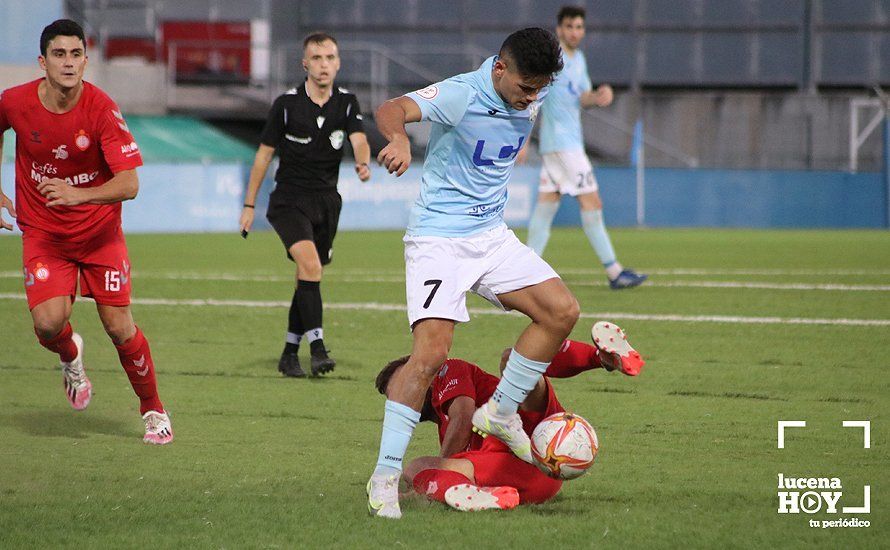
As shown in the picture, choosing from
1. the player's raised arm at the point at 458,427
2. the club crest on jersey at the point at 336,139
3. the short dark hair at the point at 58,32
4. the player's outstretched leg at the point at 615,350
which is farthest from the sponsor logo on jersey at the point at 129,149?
the club crest on jersey at the point at 336,139

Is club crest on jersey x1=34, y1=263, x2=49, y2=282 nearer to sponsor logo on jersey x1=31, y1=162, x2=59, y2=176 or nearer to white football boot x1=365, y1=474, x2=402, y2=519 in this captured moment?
sponsor logo on jersey x1=31, y1=162, x2=59, y2=176

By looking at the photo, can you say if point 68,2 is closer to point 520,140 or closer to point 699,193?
point 699,193

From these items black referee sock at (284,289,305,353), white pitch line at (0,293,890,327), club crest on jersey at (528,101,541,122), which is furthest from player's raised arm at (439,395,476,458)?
A: white pitch line at (0,293,890,327)

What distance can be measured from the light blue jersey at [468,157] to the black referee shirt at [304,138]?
339 cm

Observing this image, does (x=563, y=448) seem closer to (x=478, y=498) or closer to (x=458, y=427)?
(x=478, y=498)

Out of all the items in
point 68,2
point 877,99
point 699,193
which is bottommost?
point 699,193

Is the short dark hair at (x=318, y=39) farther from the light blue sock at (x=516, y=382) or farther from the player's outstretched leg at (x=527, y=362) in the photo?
the light blue sock at (x=516, y=382)

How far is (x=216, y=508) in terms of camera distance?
5070 millimetres

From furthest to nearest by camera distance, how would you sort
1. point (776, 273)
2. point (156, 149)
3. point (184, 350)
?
point (156, 149) → point (776, 273) → point (184, 350)

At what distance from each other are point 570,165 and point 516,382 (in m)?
8.40

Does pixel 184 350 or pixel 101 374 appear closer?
pixel 101 374

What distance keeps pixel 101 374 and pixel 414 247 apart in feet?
12.4

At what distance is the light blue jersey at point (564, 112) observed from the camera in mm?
13625

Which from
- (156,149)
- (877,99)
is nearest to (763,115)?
(877,99)
